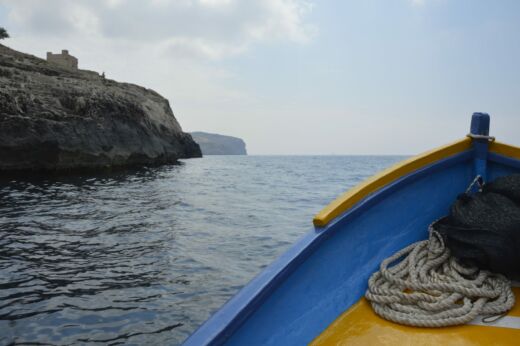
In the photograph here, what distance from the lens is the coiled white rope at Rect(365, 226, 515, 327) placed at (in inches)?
76.7

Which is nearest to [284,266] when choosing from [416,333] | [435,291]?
[416,333]

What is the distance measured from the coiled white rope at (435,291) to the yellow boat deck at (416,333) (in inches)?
1.5

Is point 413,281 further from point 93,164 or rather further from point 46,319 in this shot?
point 93,164

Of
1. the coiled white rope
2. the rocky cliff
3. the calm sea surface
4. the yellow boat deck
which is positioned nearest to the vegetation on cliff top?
the rocky cliff

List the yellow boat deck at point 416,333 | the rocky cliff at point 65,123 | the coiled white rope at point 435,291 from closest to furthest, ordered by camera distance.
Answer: the yellow boat deck at point 416,333, the coiled white rope at point 435,291, the rocky cliff at point 65,123

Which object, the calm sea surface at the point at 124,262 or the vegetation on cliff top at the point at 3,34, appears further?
the vegetation on cliff top at the point at 3,34

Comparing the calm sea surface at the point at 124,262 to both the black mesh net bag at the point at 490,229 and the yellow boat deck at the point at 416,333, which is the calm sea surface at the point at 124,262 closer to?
the yellow boat deck at the point at 416,333

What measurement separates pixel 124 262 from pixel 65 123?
1923 centimetres

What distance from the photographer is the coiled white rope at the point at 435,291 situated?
76.7 inches

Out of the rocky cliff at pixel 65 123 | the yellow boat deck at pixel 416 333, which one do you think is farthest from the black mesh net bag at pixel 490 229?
the rocky cliff at pixel 65 123

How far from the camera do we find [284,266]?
1831 mm

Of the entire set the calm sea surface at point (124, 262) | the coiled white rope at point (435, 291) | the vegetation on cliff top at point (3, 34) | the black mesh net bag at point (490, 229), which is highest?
the vegetation on cliff top at point (3, 34)

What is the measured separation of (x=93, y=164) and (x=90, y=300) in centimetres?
2194

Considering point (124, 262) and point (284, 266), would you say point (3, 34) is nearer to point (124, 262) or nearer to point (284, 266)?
point (124, 262)
